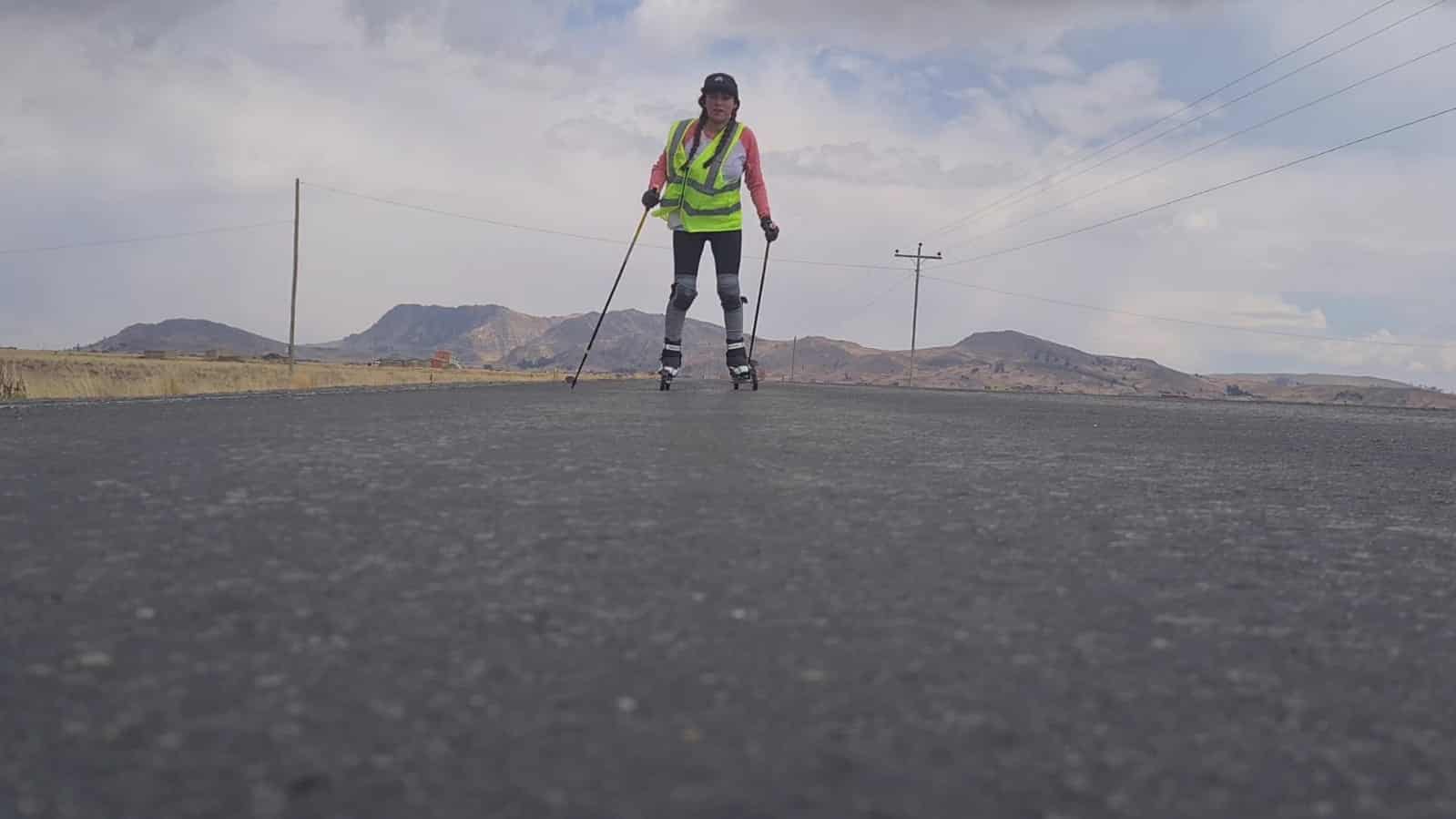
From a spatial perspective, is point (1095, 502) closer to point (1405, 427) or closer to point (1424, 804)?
point (1424, 804)

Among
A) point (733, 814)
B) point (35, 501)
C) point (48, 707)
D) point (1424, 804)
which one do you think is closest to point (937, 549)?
point (1424, 804)

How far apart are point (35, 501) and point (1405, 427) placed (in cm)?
1189

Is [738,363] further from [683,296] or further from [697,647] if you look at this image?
Answer: [697,647]

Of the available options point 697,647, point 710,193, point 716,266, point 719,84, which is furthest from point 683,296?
point 697,647

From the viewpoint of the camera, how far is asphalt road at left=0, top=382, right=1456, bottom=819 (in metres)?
1.20

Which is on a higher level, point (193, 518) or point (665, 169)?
point (665, 169)

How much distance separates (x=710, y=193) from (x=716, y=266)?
803 mm

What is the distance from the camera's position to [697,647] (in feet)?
5.61

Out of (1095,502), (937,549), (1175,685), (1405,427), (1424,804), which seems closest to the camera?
(1424,804)

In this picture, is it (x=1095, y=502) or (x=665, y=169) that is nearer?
(x=1095, y=502)

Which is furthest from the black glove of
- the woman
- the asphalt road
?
the asphalt road

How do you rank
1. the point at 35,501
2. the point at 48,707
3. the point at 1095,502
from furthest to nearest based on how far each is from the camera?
the point at 1095,502 → the point at 35,501 → the point at 48,707

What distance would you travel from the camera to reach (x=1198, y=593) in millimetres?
2309

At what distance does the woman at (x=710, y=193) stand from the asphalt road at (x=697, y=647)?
7.53 m
